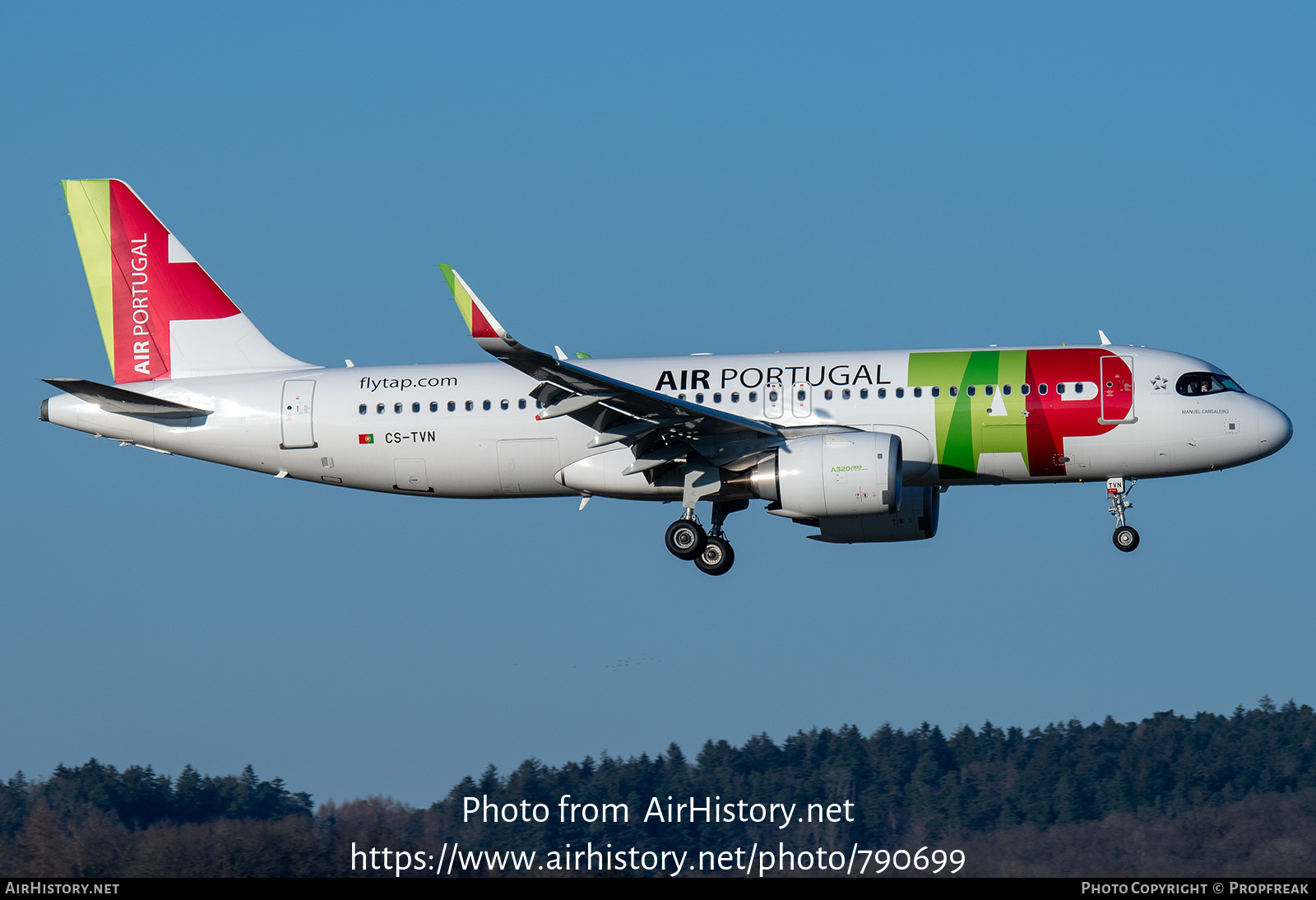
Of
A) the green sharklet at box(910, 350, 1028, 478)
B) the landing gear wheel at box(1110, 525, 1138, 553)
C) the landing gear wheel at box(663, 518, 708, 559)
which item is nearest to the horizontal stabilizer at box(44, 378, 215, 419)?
the landing gear wheel at box(663, 518, 708, 559)

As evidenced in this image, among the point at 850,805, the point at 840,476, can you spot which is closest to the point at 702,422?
the point at 840,476

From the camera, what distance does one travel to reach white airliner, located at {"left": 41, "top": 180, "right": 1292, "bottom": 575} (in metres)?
39.2

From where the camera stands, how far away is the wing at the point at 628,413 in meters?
36.0

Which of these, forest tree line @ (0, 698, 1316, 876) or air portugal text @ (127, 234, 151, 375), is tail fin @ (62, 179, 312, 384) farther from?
forest tree line @ (0, 698, 1316, 876)

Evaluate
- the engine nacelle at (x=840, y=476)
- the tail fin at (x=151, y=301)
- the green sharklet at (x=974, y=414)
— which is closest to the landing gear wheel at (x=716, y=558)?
the engine nacelle at (x=840, y=476)

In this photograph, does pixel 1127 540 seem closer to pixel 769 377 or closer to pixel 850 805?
pixel 769 377

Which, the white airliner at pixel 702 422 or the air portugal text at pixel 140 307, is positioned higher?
the air portugal text at pixel 140 307

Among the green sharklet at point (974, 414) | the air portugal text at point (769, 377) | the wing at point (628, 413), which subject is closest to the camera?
the wing at point (628, 413)

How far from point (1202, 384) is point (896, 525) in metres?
8.28

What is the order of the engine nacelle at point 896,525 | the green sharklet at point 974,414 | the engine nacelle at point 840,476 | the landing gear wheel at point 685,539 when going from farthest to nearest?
the engine nacelle at point 896,525 < the landing gear wheel at point 685,539 < the green sharklet at point 974,414 < the engine nacelle at point 840,476

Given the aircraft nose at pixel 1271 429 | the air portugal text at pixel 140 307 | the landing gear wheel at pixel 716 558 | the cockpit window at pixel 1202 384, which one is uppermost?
the air portugal text at pixel 140 307

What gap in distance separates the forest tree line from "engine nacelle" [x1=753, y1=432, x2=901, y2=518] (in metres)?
11.0

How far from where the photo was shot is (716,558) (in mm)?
41875

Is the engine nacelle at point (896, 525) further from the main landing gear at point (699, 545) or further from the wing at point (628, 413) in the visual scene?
the wing at point (628, 413)
